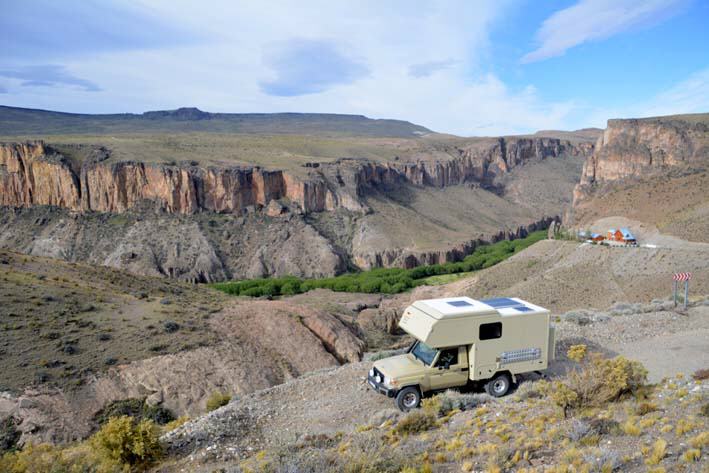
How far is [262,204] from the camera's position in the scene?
7750 centimetres

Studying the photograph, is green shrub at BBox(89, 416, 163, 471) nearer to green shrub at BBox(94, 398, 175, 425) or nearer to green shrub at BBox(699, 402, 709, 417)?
green shrub at BBox(94, 398, 175, 425)

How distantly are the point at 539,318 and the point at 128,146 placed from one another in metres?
84.0

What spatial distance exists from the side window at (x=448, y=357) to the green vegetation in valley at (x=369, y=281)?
45.0m

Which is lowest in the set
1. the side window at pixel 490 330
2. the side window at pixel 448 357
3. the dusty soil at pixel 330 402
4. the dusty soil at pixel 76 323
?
the dusty soil at pixel 76 323

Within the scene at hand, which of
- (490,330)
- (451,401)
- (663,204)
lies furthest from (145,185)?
(451,401)

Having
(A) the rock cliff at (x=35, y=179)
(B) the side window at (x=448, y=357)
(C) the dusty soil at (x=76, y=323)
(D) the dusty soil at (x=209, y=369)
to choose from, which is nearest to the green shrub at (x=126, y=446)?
(B) the side window at (x=448, y=357)

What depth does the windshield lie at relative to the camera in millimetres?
11852

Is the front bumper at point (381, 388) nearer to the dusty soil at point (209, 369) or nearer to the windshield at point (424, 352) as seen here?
the windshield at point (424, 352)

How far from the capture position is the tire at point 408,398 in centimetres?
1152

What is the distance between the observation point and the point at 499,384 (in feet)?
40.1

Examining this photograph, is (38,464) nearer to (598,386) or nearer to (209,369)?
(598,386)

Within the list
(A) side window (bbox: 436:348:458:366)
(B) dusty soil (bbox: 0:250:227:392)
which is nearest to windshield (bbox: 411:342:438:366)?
(A) side window (bbox: 436:348:458:366)

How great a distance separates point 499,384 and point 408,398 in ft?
7.84

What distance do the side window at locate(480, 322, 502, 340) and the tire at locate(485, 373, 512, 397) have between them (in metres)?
1.10
